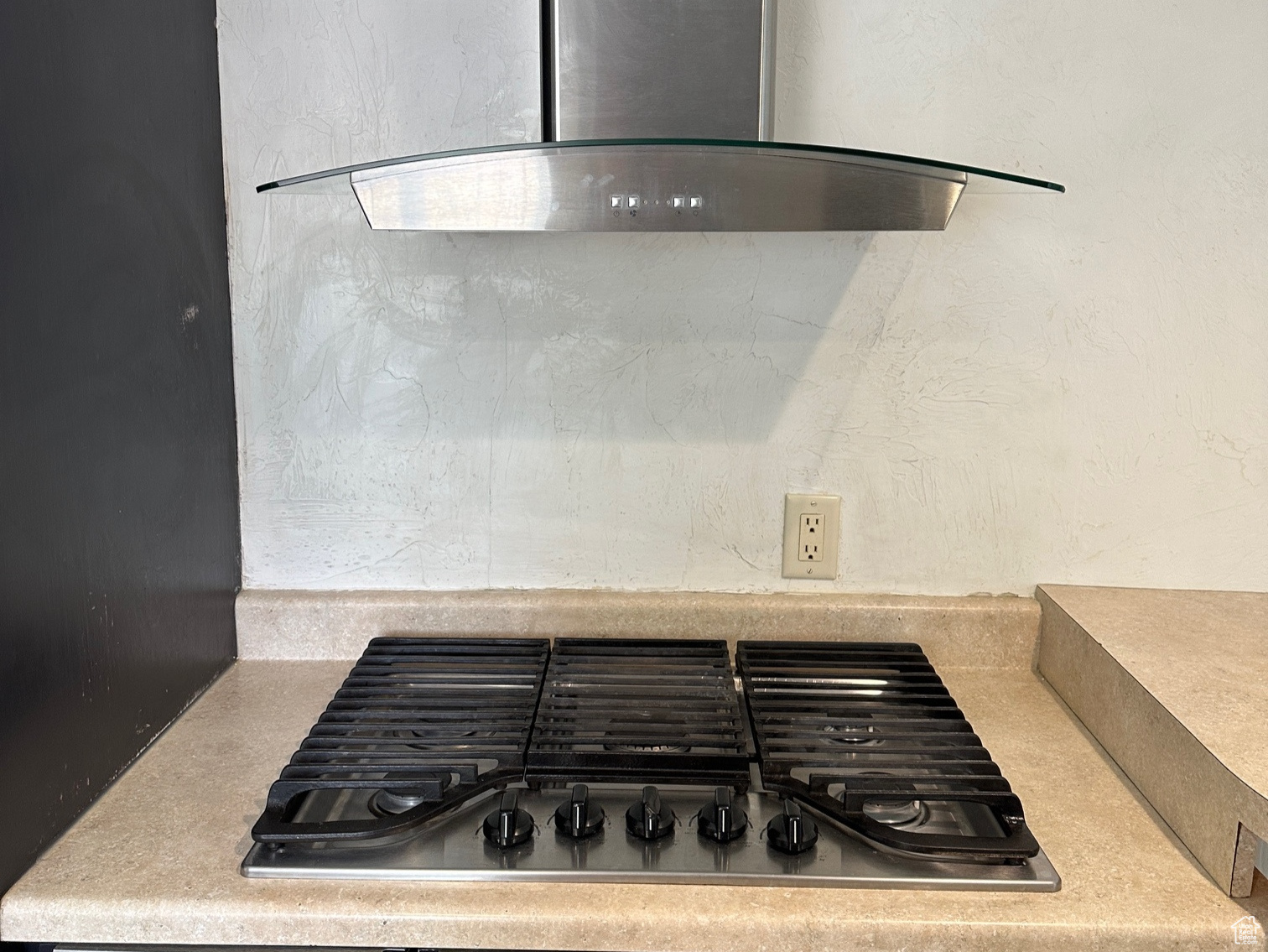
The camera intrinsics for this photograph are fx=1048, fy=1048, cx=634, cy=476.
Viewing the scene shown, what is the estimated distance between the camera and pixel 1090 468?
1.47m

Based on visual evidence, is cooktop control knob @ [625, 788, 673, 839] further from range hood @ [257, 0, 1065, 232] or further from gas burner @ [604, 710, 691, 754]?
range hood @ [257, 0, 1065, 232]

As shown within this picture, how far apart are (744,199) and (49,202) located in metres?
0.67

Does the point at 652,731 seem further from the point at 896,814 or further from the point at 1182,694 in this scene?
Result: the point at 1182,694

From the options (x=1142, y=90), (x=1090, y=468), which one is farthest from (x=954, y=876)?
(x=1142, y=90)

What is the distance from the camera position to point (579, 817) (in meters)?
1.01

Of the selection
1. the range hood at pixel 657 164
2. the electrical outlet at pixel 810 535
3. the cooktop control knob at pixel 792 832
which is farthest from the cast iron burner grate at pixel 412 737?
the range hood at pixel 657 164

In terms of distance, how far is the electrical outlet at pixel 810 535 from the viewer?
1489mm

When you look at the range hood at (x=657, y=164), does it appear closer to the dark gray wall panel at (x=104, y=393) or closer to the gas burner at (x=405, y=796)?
the dark gray wall panel at (x=104, y=393)

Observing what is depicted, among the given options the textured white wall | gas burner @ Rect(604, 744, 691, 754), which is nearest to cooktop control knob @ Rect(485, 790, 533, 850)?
gas burner @ Rect(604, 744, 691, 754)

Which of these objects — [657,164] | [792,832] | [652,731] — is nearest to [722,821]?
[792,832]

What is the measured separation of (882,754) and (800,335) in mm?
595

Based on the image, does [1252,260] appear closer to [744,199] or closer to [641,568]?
[744,199]

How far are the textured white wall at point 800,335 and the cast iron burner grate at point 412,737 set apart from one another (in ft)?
0.59

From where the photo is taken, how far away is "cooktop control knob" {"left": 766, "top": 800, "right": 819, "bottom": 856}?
3.21 feet
